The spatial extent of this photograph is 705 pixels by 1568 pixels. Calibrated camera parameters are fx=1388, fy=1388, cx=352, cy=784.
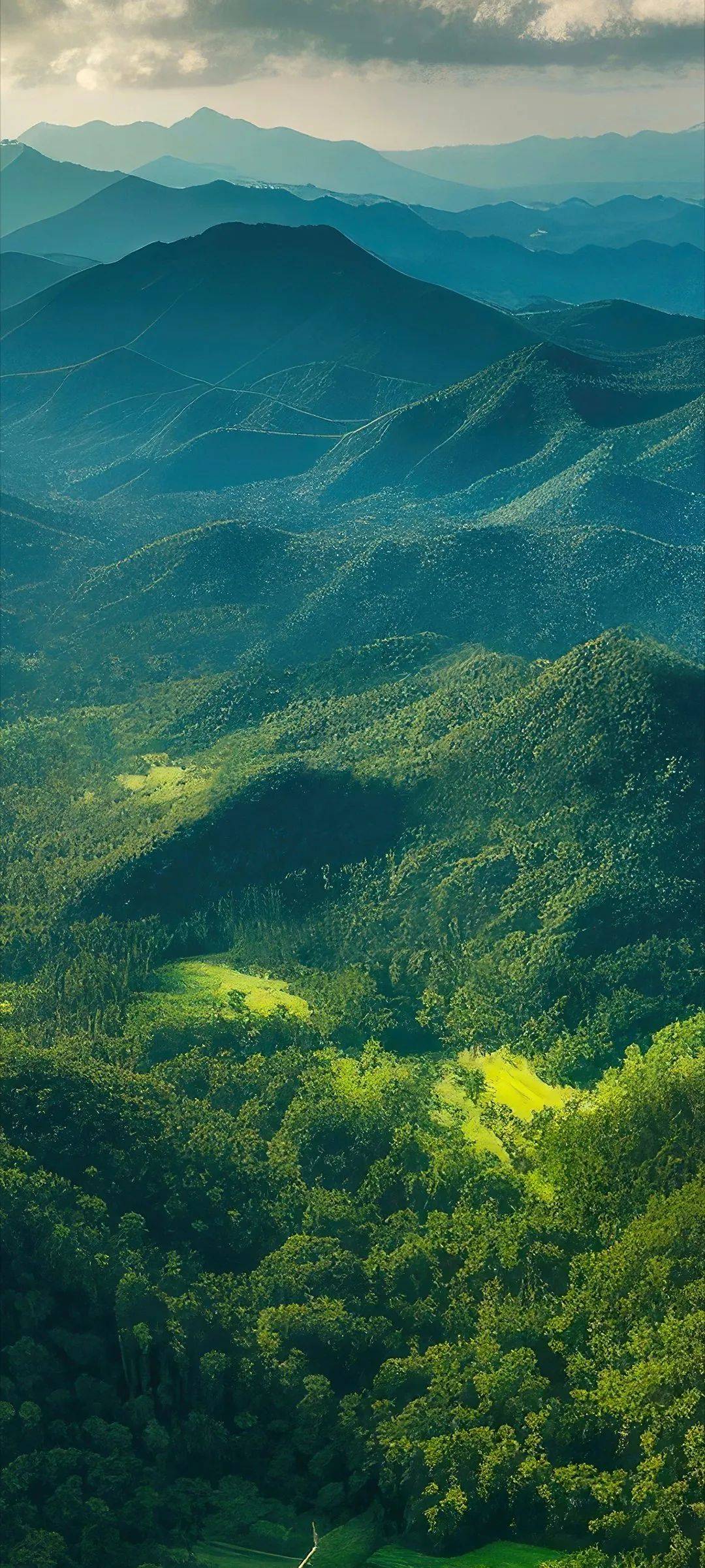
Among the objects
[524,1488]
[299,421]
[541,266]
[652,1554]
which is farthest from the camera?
[541,266]

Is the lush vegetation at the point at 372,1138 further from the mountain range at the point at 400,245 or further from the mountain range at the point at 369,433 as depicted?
the mountain range at the point at 400,245

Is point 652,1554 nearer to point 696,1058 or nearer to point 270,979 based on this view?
point 696,1058

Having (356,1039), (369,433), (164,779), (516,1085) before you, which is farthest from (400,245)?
(516,1085)

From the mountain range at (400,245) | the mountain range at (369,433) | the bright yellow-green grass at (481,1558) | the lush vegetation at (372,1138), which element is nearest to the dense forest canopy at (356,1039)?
the lush vegetation at (372,1138)

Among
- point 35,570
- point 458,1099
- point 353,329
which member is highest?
point 353,329

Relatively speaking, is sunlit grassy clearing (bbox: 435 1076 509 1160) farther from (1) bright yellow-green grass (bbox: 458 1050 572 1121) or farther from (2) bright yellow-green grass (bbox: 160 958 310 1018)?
(2) bright yellow-green grass (bbox: 160 958 310 1018)

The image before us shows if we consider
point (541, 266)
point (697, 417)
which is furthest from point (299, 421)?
point (541, 266)
